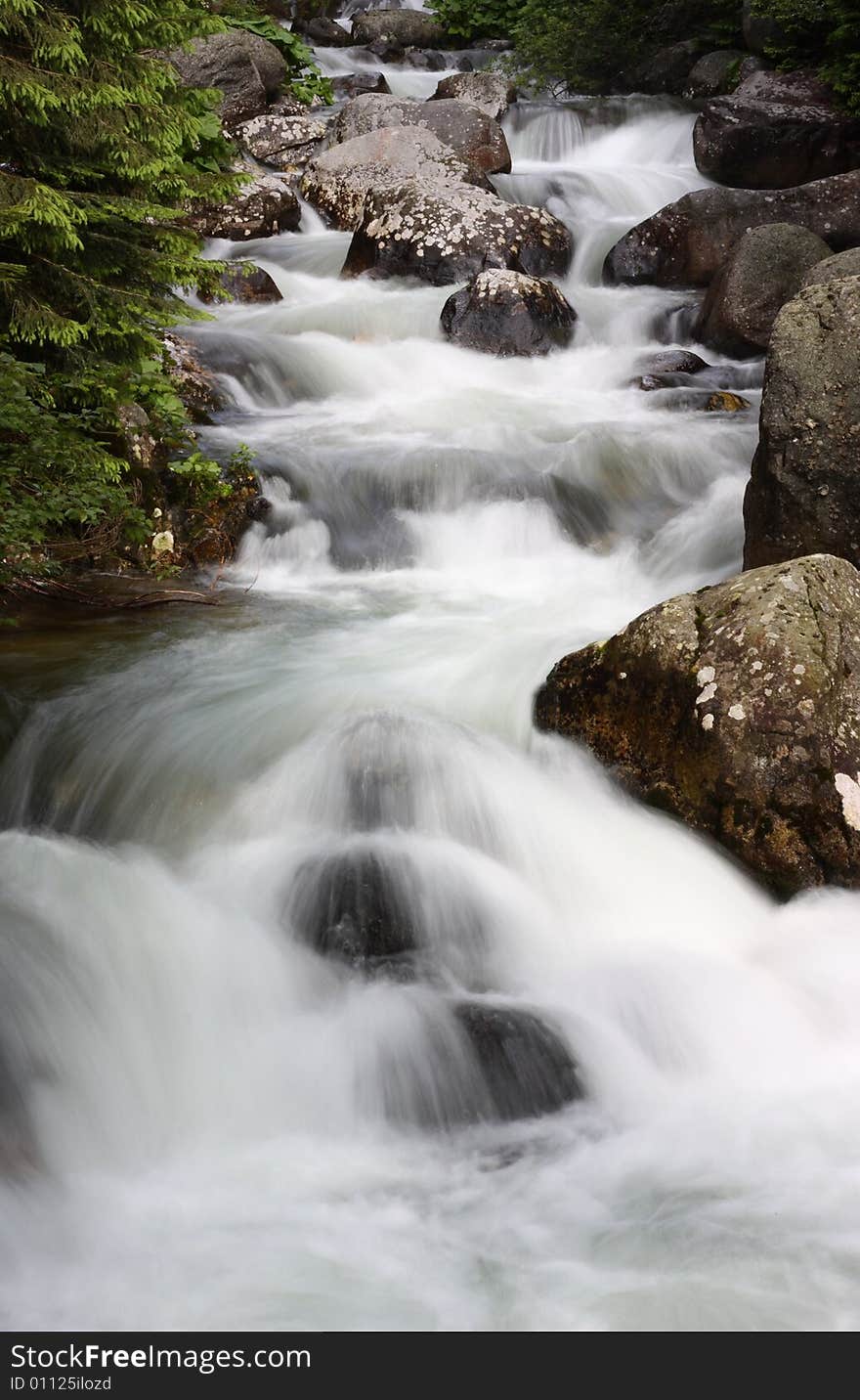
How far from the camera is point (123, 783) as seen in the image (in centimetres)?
483

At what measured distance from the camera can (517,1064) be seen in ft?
12.1

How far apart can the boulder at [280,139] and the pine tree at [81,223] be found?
33.9 ft

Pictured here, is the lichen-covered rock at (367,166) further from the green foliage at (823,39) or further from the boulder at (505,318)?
the green foliage at (823,39)

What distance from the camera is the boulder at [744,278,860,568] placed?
5871 mm

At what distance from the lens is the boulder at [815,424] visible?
5871 mm

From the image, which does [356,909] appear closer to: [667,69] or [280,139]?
[280,139]

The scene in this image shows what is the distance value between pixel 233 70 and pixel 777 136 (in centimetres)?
819

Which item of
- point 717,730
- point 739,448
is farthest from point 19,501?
point 739,448

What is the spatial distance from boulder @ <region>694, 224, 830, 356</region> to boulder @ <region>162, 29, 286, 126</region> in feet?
30.2

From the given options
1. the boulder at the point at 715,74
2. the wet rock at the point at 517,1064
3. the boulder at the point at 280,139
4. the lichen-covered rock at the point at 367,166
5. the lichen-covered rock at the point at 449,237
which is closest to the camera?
the wet rock at the point at 517,1064

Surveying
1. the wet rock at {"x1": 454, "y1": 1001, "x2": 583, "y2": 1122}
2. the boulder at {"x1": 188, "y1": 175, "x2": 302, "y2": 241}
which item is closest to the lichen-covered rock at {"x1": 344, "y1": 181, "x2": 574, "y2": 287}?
the boulder at {"x1": 188, "y1": 175, "x2": 302, "y2": 241}

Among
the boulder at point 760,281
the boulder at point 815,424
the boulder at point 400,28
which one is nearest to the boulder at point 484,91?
the boulder at point 400,28

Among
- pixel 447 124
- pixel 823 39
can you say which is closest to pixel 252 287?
pixel 447 124
